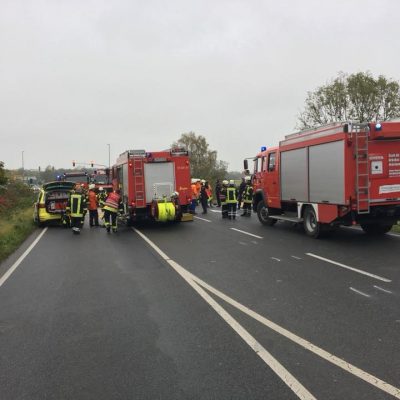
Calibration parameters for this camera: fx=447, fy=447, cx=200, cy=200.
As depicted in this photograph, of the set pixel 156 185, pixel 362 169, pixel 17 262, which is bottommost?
pixel 17 262

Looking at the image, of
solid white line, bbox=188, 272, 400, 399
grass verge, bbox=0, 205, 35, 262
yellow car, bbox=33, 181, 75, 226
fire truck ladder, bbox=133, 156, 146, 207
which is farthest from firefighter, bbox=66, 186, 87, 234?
solid white line, bbox=188, 272, 400, 399

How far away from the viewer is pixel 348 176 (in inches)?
426

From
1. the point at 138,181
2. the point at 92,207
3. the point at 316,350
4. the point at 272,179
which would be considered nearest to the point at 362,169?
the point at 272,179

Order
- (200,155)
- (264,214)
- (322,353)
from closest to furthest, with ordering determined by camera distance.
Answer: (322,353)
(264,214)
(200,155)

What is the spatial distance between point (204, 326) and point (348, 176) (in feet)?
22.9

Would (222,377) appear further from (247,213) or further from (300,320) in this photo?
(247,213)

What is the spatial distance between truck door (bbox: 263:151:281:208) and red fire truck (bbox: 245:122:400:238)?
1484 millimetres

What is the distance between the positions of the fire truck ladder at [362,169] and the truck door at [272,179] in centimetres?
406

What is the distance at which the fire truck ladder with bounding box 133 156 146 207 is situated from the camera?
15.8 meters

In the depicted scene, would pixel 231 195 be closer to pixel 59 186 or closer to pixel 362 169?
pixel 59 186

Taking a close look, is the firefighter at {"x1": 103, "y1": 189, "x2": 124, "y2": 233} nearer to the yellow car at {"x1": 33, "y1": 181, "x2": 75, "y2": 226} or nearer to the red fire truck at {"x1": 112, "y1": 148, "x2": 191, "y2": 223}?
the red fire truck at {"x1": 112, "y1": 148, "x2": 191, "y2": 223}

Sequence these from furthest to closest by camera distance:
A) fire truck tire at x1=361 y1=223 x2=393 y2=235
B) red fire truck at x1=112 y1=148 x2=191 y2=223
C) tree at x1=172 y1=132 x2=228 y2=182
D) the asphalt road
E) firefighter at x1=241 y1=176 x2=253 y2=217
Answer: tree at x1=172 y1=132 x2=228 y2=182 < firefighter at x1=241 y1=176 x2=253 y2=217 < red fire truck at x1=112 y1=148 x2=191 y2=223 < fire truck tire at x1=361 y1=223 x2=393 y2=235 < the asphalt road

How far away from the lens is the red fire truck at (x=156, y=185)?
15.8 meters


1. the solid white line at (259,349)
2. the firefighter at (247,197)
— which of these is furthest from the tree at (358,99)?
the solid white line at (259,349)
